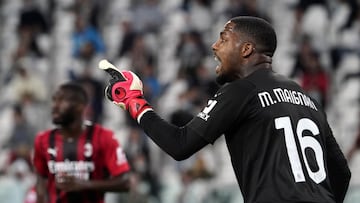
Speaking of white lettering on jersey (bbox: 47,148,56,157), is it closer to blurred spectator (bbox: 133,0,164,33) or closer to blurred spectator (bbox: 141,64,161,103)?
blurred spectator (bbox: 141,64,161,103)

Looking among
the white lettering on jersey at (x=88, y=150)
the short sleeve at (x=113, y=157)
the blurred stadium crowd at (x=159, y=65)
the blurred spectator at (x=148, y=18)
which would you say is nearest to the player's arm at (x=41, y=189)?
the white lettering on jersey at (x=88, y=150)

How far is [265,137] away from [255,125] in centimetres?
8

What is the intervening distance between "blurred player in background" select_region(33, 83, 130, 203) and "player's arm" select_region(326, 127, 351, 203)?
2.40 meters

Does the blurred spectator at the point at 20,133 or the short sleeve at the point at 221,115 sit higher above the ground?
the blurred spectator at the point at 20,133

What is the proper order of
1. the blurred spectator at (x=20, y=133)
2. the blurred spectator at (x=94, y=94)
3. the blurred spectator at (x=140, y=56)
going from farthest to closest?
the blurred spectator at (x=140, y=56)
the blurred spectator at (x=94, y=94)
the blurred spectator at (x=20, y=133)

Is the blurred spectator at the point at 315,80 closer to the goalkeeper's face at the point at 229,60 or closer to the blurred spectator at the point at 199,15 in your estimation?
the blurred spectator at the point at 199,15

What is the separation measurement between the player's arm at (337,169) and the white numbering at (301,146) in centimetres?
33

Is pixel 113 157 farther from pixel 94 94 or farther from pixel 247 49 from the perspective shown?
pixel 94 94

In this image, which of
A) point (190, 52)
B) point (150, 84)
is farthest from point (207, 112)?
point (190, 52)

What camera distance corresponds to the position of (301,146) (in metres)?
5.27

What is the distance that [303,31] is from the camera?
49.8ft

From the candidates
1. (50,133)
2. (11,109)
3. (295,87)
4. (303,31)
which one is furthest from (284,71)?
(295,87)

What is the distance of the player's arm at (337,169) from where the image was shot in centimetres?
571

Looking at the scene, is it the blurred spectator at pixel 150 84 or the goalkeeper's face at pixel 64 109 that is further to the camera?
the blurred spectator at pixel 150 84
